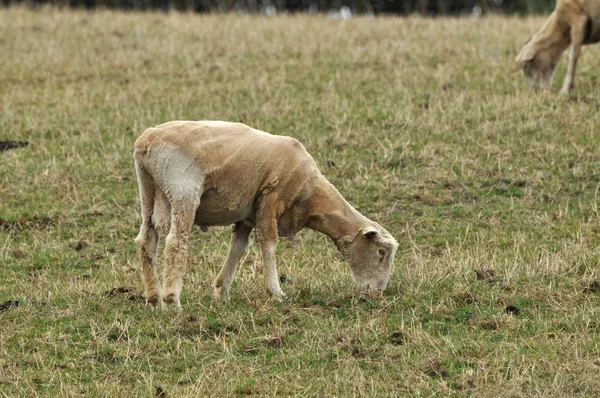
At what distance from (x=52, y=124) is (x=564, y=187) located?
796 centimetres

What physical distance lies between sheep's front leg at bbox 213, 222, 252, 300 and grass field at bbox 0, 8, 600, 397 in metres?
0.22

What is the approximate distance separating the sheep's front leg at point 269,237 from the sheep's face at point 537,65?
9124mm

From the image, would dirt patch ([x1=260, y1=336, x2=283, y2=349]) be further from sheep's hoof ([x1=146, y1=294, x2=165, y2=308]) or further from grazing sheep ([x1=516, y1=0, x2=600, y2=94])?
grazing sheep ([x1=516, y1=0, x2=600, y2=94])

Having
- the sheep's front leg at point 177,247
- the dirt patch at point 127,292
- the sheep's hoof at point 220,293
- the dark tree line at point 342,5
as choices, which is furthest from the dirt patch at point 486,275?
the dark tree line at point 342,5

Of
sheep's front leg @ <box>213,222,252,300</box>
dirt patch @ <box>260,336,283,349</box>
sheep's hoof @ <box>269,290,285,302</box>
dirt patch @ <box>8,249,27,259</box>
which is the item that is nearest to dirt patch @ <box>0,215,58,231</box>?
dirt patch @ <box>8,249,27,259</box>

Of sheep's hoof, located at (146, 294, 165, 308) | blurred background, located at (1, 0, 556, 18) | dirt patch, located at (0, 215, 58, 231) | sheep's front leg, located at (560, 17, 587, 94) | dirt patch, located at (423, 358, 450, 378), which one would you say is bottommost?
blurred background, located at (1, 0, 556, 18)

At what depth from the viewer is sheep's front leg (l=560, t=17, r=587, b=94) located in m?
16.2

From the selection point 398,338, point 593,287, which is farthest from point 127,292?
point 593,287

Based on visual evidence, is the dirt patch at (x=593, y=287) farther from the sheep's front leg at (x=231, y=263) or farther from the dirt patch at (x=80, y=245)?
the dirt patch at (x=80, y=245)

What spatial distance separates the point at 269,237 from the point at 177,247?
0.87 metres

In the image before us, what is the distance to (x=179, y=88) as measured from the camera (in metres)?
17.8

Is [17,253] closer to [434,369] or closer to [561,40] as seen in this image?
[434,369]

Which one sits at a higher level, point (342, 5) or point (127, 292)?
point (127, 292)

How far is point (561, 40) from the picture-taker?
1692 centimetres
